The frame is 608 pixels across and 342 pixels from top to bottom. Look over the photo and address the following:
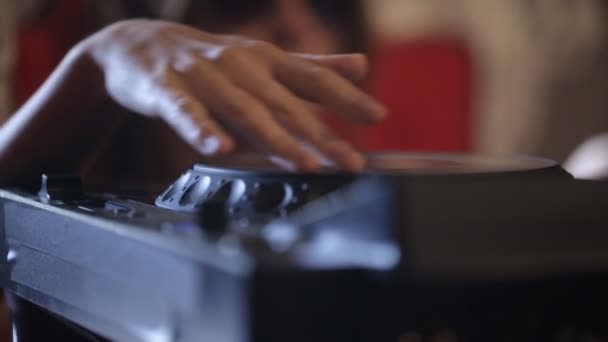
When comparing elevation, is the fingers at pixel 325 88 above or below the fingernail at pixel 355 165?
above

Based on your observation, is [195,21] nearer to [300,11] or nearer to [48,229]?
[300,11]

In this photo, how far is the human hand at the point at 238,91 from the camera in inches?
17.4

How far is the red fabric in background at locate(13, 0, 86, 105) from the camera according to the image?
1.29 meters

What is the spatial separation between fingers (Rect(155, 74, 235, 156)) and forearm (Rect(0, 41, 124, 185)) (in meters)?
0.14

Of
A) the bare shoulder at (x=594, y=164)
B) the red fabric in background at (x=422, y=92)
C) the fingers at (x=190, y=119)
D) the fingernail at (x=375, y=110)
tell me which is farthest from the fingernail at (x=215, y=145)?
the red fabric in background at (x=422, y=92)

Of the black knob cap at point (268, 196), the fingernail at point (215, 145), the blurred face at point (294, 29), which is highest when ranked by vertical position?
the blurred face at point (294, 29)

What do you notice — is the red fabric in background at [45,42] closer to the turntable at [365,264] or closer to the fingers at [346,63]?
the fingers at [346,63]

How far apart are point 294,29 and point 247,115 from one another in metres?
1.05

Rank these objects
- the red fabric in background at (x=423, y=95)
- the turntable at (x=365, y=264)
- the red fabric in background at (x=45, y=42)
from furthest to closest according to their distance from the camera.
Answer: the red fabric in background at (x=423, y=95) → the red fabric in background at (x=45, y=42) → the turntable at (x=365, y=264)

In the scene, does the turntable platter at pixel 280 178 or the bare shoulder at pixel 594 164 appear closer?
the turntable platter at pixel 280 178

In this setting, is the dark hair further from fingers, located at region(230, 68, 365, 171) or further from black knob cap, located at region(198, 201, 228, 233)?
black knob cap, located at region(198, 201, 228, 233)

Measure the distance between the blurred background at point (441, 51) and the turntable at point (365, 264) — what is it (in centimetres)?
98

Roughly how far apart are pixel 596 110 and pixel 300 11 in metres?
1.11

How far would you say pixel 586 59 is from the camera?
221 centimetres
